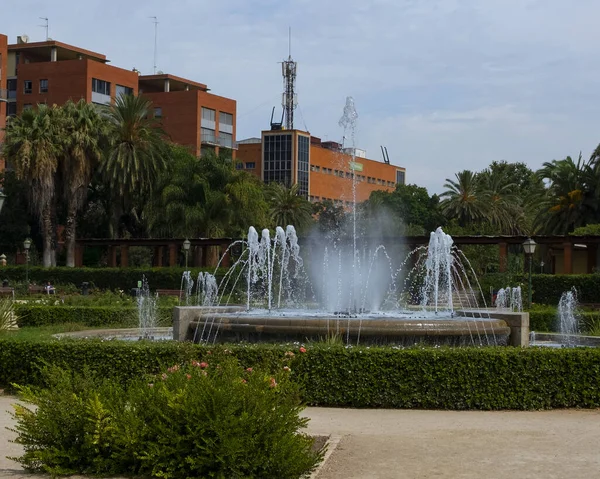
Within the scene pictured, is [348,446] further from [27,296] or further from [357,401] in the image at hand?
[27,296]

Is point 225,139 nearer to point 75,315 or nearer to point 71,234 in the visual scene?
point 71,234

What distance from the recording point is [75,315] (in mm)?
22234

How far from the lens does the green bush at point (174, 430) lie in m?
6.90

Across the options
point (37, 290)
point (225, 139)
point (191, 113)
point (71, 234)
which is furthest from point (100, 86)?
point (37, 290)

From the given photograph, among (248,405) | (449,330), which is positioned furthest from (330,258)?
(248,405)

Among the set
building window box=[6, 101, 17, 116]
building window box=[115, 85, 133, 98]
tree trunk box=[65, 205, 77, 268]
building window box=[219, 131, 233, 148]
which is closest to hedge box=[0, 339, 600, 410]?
tree trunk box=[65, 205, 77, 268]

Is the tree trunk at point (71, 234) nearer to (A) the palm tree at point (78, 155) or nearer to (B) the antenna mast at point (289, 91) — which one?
(A) the palm tree at point (78, 155)

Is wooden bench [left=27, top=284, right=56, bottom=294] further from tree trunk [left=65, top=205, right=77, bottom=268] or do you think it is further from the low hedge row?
the low hedge row

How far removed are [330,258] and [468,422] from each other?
3167 cm

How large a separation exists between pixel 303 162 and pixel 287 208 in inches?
1038

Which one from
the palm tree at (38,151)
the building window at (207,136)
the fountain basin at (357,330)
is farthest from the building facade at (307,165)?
the fountain basin at (357,330)

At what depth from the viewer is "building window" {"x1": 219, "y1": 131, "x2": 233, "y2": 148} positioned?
7856 centimetres

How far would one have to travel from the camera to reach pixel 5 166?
61938mm

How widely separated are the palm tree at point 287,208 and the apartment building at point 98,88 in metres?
7.28
